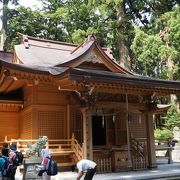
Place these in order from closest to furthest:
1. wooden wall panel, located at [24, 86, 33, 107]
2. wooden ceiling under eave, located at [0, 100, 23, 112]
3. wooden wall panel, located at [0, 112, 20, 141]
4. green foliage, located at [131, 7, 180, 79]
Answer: wooden wall panel, located at [24, 86, 33, 107] < wooden ceiling under eave, located at [0, 100, 23, 112] < wooden wall panel, located at [0, 112, 20, 141] < green foliage, located at [131, 7, 180, 79]

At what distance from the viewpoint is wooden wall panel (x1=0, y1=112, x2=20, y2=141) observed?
50.6 ft

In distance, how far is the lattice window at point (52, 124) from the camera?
1395 cm

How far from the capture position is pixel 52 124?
46.6ft

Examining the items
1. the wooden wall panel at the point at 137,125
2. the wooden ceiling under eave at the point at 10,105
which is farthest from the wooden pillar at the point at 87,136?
the wooden wall panel at the point at 137,125

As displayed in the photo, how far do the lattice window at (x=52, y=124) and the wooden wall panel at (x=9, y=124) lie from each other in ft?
8.21

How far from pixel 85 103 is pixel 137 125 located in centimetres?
554

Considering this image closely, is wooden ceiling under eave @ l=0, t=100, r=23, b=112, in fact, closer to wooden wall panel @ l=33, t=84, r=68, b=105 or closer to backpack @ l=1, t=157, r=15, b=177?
wooden wall panel @ l=33, t=84, r=68, b=105

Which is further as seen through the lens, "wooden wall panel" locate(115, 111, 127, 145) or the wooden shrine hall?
"wooden wall panel" locate(115, 111, 127, 145)

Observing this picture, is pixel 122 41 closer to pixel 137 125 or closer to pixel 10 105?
pixel 137 125

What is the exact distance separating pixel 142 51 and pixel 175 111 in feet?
17.6

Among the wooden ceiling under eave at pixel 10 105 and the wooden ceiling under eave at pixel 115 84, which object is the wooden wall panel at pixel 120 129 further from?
the wooden ceiling under eave at pixel 10 105

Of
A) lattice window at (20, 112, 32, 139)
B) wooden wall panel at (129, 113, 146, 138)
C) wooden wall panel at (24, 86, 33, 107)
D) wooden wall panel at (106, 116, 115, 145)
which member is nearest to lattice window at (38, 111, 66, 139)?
lattice window at (20, 112, 32, 139)

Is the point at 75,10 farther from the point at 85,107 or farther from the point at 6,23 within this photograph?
the point at 85,107

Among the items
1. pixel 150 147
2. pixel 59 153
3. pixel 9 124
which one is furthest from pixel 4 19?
pixel 150 147
